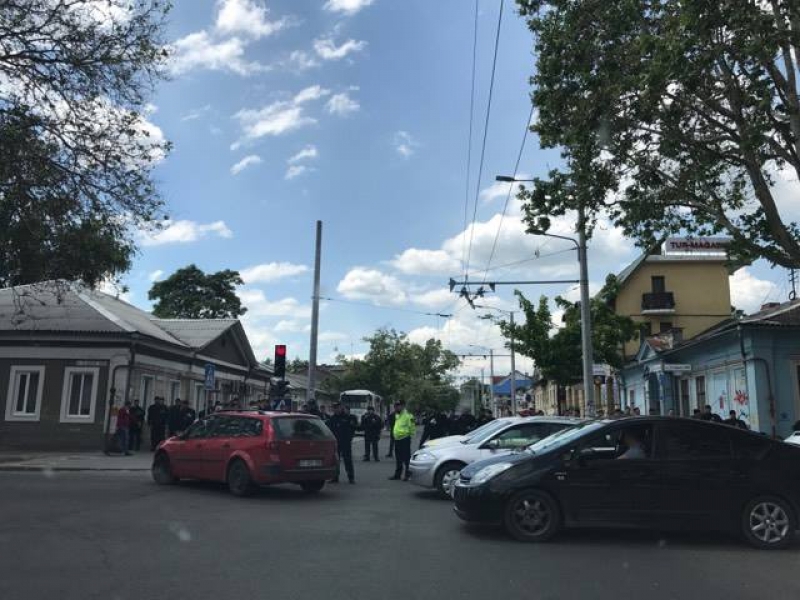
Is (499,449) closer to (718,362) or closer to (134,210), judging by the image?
(134,210)

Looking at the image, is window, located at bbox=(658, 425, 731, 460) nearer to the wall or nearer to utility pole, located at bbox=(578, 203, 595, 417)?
utility pole, located at bbox=(578, 203, 595, 417)

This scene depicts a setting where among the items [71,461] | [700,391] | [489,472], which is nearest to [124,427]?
[71,461]

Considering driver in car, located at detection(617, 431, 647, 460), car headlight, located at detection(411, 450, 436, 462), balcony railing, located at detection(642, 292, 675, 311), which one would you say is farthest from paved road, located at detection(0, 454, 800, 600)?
balcony railing, located at detection(642, 292, 675, 311)


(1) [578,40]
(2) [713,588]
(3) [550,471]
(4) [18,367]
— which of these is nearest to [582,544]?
(3) [550,471]

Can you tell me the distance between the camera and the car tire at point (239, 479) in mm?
12237

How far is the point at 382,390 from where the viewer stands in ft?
229

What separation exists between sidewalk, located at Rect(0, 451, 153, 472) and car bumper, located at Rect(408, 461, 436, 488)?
7965 mm

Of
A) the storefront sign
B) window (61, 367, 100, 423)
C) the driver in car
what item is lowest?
the driver in car

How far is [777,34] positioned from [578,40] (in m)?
3.30

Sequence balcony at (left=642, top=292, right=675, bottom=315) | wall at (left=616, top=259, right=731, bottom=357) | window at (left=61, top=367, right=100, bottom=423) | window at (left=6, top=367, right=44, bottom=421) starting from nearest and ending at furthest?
window at (left=61, top=367, right=100, bottom=423) < window at (left=6, top=367, right=44, bottom=421) < balcony at (left=642, top=292, right=675, bottom=315) < wall at (left=616, top=259, right=731, bottom=357)

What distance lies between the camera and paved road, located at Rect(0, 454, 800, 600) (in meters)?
6.16

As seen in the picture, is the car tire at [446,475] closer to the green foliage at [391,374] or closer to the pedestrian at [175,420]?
the pedestrian at [175,420]

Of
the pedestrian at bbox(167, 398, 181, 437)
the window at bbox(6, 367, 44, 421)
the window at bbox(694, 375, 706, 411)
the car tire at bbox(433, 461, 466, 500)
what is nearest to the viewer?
the car tire at bbox(433, 461, 466, 500)

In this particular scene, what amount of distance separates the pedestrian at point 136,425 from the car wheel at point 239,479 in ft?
35.8
